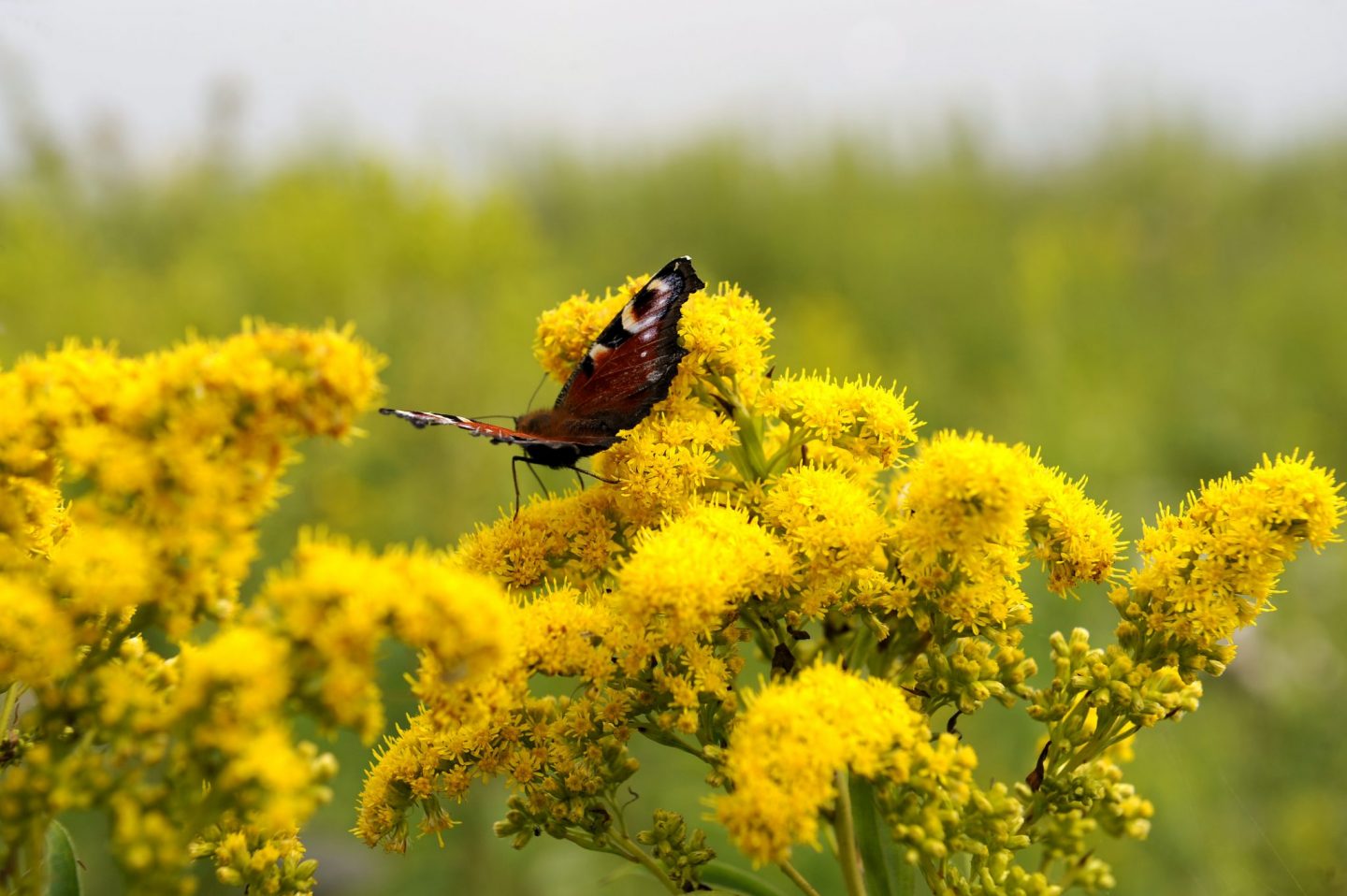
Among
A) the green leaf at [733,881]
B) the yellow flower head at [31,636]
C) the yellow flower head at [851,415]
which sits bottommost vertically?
the green leaf at [733,881]

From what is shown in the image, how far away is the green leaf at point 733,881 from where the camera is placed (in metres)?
2.04

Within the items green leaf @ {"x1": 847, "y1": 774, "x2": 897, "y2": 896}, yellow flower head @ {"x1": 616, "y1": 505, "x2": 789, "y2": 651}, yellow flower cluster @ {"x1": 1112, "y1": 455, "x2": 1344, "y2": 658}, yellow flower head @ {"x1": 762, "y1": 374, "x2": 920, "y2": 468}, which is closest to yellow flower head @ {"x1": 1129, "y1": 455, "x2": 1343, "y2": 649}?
yellow flower cluster @ {"x1": 1112, "y1": 455, "x2": 1344, "y2": 658}

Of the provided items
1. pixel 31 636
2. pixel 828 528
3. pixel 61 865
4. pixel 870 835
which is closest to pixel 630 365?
pixel 828 528

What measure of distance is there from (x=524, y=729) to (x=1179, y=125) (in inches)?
882

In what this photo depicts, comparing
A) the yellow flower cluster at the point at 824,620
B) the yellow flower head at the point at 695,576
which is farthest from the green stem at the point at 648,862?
the yellow flower head at the point at 695,576

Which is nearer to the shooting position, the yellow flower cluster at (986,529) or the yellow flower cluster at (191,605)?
the yellow flower cluster at (191,605)

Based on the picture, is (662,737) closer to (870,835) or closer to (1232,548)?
(870,835)

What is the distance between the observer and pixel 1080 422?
23.8ft

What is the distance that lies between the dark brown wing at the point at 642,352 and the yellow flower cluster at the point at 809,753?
2.63 ft

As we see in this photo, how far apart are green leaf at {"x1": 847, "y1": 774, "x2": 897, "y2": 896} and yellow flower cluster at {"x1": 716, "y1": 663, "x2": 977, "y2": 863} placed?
22 centimetres

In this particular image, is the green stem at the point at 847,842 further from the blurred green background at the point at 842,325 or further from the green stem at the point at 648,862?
the blurred green background at the point at 842,325

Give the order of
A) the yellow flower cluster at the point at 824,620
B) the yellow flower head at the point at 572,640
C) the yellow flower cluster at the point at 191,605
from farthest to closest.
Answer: the yellow flower head at the point at 572,640, the yellow flower cluster at the point at 824,620, the yellow flower cluster at the point at 191,605

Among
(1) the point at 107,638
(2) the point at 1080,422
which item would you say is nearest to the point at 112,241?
(2) the point at 1080,422

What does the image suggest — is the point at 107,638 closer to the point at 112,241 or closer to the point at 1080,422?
the point at 1080,422
